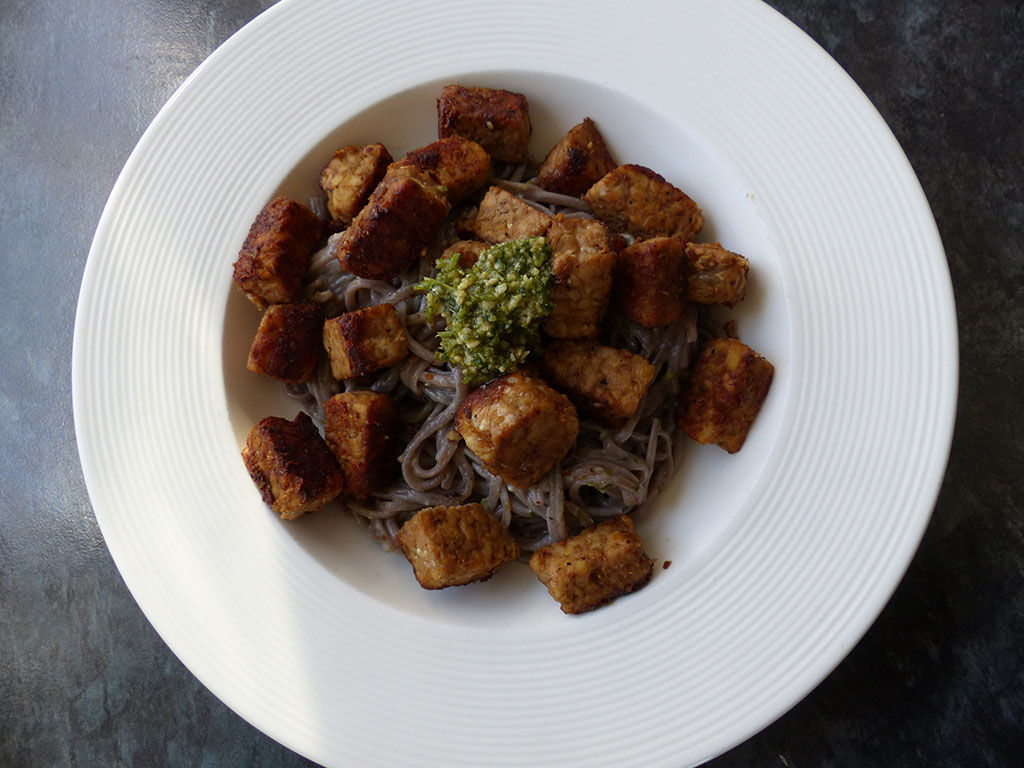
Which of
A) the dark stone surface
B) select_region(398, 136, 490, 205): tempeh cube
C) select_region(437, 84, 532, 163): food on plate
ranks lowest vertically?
the dark stone surface

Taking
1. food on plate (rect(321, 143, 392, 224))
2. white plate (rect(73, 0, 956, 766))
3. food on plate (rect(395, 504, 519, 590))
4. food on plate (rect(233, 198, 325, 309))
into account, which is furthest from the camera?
food on plate (rect(321, 143, 392, 224))

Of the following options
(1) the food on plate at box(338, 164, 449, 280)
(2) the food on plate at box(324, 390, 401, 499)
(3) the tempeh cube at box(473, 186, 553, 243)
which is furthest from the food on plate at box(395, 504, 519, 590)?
(3) the tempeh cube at box(473, 186, 553, 243)

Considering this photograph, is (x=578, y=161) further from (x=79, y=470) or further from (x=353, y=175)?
(x=79, y=470)

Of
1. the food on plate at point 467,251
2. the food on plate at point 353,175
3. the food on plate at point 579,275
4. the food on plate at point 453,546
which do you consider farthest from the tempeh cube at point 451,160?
the food on plate at point 453,546

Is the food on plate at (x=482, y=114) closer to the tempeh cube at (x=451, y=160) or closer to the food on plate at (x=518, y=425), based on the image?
the tempeh cube at (x=451, y=160)

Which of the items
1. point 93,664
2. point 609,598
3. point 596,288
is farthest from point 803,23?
point 93,664

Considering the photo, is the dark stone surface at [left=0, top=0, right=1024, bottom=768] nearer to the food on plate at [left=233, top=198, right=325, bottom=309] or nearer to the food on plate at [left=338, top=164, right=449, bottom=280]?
the food on plate at [left=233, top=198, right=325, bottom=309]

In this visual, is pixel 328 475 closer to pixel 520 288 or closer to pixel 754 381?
pixel 520 288
